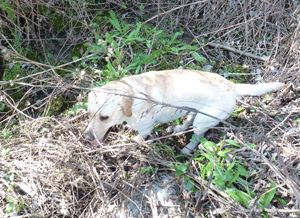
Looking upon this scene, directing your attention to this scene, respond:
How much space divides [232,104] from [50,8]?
3378 mm

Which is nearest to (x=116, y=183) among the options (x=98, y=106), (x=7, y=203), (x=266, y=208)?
(x=98, y=106)

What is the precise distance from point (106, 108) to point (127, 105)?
22 centimetres

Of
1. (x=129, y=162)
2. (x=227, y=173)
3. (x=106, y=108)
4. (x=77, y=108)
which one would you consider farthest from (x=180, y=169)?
(x=77, y=108)

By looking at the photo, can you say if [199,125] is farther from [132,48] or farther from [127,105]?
[132,48]

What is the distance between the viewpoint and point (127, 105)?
2.75m

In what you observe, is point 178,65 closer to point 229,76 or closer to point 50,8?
point 229,76

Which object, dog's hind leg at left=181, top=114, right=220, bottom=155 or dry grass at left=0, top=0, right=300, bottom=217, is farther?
dog's hind leg at left=181, top=114, right=220, bottom=155

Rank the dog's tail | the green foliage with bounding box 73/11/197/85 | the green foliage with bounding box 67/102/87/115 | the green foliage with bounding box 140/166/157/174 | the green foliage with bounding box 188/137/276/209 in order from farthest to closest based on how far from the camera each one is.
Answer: the green foliage with bounding box 73/11/197/85
the green foliage with bounding box 67/102/87/115
the green foliage with bounding box 140/166/157/174
the dog's tail
the green foliage with bounding box 188/137/276/209

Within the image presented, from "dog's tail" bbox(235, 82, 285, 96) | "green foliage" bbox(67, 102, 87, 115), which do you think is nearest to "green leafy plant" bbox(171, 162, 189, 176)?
"dog's tail" bbox(235, 82, 285, 96)

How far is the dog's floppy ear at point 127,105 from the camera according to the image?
2716 mm

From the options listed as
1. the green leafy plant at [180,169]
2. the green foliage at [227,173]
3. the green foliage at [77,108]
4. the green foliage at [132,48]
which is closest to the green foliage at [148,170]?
the green leafy plant at [180,169]

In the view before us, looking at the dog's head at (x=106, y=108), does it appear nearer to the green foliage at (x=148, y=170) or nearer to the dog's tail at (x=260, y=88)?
the green foliage at (x=148, y=170)

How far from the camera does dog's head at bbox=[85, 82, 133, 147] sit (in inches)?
105

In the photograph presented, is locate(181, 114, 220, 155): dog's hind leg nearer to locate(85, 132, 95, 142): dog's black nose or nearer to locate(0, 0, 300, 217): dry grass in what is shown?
locate(0, 0, 300, 217): dry grass
